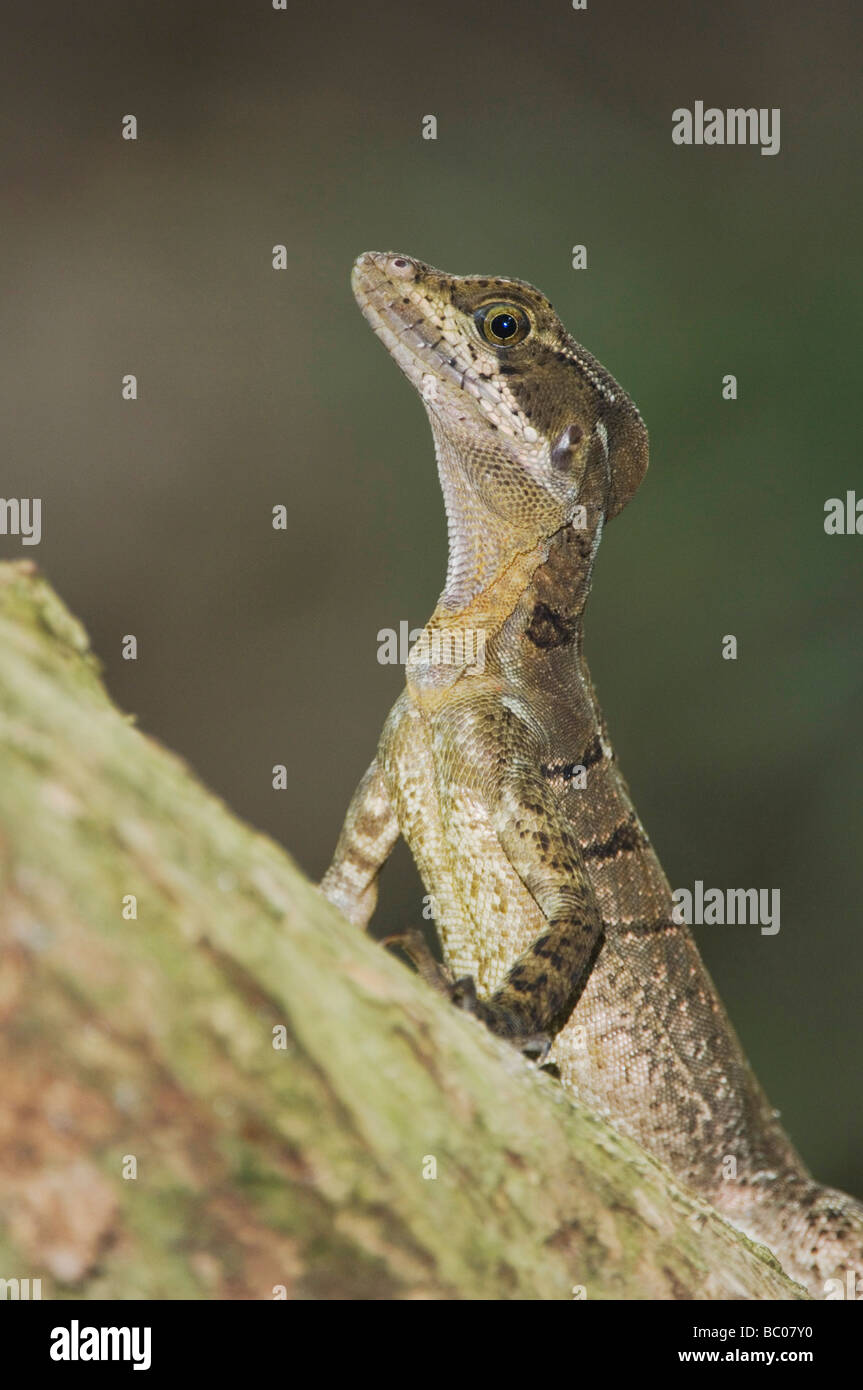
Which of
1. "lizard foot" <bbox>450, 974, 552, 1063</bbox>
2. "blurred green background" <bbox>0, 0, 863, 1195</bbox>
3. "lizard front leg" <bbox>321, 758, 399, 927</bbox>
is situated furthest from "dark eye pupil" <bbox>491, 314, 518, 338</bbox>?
"blurred green background" <bbox>0, 0, 863, 1195</bbox>

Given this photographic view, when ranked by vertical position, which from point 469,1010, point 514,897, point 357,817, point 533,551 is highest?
point 533,551

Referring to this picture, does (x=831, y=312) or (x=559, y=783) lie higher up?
(x=831, y=312)

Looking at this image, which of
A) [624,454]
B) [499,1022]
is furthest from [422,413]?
[499,1022]

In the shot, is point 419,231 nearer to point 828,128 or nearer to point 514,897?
point 828,128

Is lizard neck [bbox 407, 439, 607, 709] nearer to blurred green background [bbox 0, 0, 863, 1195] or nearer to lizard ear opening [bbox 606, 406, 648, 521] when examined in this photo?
lizard ear opening [bbox 606, 406, 648, 521]

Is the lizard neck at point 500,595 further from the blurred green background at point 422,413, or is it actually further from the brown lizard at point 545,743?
the blurred green background at point 422,413

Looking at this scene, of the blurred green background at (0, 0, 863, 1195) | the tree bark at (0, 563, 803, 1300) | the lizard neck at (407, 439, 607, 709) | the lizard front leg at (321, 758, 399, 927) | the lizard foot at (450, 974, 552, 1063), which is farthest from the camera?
the blurred green background at (0, 0, 863, 1195)

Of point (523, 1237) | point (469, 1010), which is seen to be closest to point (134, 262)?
point (469, 1010)
